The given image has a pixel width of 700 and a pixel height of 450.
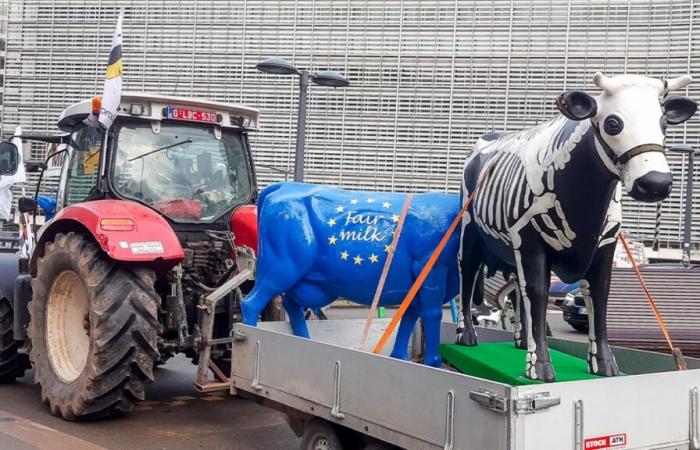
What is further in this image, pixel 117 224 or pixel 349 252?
pixel 117 224

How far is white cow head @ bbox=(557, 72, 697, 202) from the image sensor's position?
12.6 feet

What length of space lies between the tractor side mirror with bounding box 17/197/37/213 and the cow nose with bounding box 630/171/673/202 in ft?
20.2

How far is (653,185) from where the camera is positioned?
12.5ft

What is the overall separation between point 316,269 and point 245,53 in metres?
25.7

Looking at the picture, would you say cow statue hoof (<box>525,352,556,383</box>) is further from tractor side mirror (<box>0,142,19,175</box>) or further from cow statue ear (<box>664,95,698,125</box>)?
tractor side mirror (<box>0,142,19,175</box>)

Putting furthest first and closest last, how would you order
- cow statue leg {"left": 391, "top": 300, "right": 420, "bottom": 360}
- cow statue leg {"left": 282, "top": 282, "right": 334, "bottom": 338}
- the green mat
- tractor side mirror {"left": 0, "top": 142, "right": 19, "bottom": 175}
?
1. tractor side mirror {"left": 0, "top": 142, "right": 19, "bottom": 175}
2. cow statue leg {"left": 282, "top": 282, "right": 334, "bottom": 338}
3. cow statue leg {"left": 391, "top": 300, "right": 420, "bottom": 360}
4. the green mat

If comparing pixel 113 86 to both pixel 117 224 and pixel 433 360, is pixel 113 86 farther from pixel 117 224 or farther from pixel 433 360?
pixel 433 360

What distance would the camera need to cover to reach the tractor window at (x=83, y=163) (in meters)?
7.48

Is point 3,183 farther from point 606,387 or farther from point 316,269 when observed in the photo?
point 606,387

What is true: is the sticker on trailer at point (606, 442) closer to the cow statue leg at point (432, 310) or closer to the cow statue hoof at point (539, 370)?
the cow statue hoof at point (539, 370)

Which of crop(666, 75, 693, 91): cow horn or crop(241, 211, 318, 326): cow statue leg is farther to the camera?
crop(241, 211, 318, 326): cow statue leg

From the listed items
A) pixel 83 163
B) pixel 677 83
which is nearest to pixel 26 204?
pixel 83 163

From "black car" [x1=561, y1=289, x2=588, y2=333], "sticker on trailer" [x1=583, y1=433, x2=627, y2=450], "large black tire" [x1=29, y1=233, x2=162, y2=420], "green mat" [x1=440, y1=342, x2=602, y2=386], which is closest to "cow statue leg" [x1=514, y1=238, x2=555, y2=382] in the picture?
"green mat" [x1=440, y1=342, x2=602, y2=386]

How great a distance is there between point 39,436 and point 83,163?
107 inches
